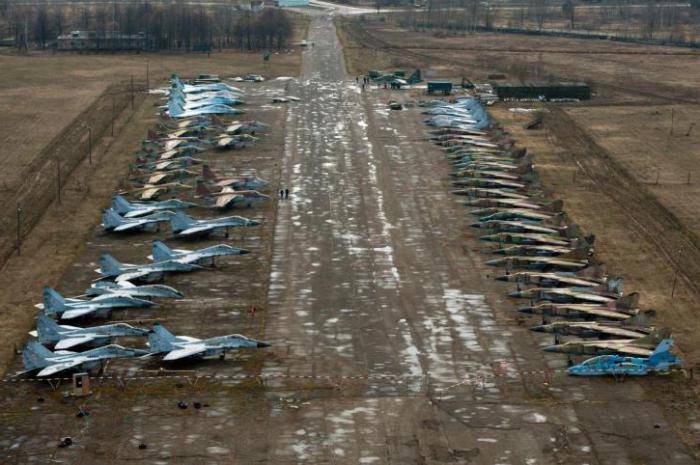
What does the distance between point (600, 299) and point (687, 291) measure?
25.8 feet

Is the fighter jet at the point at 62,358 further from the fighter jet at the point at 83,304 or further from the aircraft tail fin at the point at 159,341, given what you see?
the fighter jet at the point at 83,304

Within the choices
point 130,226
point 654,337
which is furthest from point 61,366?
point 654,337

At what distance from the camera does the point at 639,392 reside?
6125 cm

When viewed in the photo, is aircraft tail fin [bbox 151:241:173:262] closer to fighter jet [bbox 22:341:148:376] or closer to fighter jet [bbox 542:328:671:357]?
fighter jet [bbox 22:341:148:376]

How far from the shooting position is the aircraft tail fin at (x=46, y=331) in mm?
66125

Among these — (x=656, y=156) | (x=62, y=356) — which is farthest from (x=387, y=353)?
(x=656, y=156)

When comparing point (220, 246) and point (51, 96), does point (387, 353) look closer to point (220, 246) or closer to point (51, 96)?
point (220, 246)

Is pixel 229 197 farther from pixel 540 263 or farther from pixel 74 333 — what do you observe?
pixel 74 333

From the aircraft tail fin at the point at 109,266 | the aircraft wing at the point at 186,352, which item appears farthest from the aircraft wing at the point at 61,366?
the aircraft tail fin at the point at 109,266

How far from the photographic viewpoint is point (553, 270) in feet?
263

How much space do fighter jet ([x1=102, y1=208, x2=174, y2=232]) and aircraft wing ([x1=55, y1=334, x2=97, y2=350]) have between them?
950 inches

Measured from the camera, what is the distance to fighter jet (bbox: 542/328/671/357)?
65.1 meters

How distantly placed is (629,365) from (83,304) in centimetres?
3411

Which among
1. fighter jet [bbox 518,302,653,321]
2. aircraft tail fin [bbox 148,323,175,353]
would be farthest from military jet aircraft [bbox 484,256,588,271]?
aircraft tail fin [bbox 148,323,175,353]
